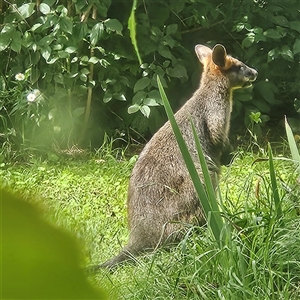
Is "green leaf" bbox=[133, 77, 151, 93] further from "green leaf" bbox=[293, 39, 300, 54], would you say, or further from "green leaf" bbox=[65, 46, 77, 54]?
"green leaf" bbox=[293, 39, 300, 54]

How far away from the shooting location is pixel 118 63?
15.5 ft

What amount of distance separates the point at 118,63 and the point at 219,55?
122 centimetres

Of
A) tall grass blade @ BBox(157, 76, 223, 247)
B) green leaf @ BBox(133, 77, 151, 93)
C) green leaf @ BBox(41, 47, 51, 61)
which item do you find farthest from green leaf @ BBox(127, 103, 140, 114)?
tall grass blade @ BBox(157, 76, 223, 247)

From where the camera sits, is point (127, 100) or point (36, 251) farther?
point (127, 100)

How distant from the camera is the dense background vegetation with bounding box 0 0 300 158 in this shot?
432cm

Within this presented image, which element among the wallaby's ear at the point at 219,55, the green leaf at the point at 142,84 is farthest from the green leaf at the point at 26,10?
the wallaby's ear at the point at 219,55

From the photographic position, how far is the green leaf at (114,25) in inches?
166

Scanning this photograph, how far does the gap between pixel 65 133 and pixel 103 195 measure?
0.91 meters

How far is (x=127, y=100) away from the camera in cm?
480

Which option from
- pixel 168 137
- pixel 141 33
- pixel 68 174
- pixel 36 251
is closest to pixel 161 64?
pixel 141 33

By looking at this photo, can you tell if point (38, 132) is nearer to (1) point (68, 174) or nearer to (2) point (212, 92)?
(1) point (68, 174)

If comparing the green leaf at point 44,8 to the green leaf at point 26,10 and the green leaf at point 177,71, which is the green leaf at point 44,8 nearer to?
the green leaf at point 26,10

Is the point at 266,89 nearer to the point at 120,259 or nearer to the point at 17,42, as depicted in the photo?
the point at 17,42

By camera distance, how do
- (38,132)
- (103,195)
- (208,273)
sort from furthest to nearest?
(38,132), (103,195), (208,273)
